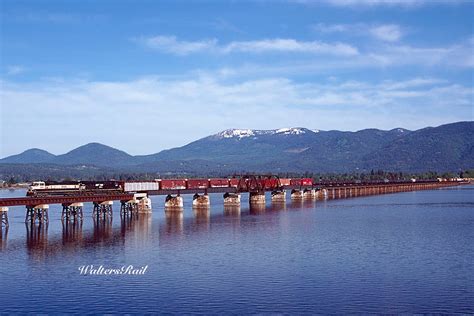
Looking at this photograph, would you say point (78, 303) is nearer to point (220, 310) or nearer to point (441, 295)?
point (220, 310)

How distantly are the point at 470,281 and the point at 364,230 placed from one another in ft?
135

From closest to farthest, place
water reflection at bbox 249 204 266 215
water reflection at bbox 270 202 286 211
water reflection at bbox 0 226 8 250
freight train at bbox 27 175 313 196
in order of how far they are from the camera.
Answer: water reflection at bbox 0 226 8 250, freight train at bbox 27 175 313 196, water reflection at bbox 249 204 266 215, water reflection at bbox 270 202 286 211

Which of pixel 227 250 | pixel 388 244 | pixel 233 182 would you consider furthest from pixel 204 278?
pixel 233 182

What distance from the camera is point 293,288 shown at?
4959 centimetres

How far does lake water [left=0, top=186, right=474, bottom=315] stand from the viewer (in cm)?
4494

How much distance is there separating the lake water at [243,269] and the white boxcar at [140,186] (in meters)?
32.1

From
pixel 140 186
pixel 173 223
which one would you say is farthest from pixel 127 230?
pixel 140 186

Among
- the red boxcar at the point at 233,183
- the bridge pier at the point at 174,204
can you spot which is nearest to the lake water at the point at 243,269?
the bridge pier at the point at 174,204

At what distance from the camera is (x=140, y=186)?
13575 cm

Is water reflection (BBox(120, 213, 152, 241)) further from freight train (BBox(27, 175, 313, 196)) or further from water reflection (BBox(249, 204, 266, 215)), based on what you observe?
water reflection (BBox(249, 204, 266, 215))

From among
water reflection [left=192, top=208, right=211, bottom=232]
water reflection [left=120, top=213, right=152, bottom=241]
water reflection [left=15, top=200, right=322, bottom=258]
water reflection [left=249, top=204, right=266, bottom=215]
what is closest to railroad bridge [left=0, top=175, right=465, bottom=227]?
water reflection [left=120, top=213, right=152, bottom=241]

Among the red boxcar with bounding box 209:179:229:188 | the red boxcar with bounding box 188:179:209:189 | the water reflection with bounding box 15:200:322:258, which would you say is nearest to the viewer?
the water reflection with bounding box 15:200:322:258

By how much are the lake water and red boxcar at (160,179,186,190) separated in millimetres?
44135

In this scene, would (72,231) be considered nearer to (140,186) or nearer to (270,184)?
(140,186)
